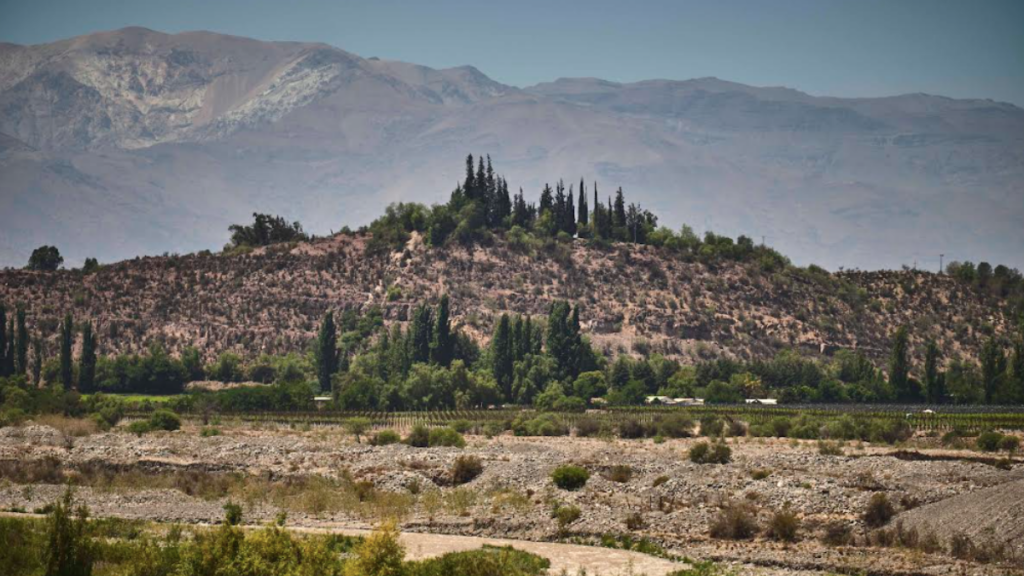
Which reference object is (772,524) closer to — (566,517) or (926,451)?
(566,517)

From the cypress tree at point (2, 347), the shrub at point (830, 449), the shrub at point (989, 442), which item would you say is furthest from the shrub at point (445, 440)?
the cypress tree at point (2, 347)

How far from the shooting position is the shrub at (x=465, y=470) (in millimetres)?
65438

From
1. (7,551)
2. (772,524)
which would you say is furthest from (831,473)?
(7,551)

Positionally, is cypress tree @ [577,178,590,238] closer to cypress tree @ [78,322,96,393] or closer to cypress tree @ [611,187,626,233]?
cypress tree @ [611,187,626,233]

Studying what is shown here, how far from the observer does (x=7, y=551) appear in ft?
148

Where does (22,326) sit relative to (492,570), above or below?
above

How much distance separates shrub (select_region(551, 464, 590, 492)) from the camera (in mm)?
60562

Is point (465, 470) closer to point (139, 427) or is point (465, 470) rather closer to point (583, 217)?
point (139, 427)

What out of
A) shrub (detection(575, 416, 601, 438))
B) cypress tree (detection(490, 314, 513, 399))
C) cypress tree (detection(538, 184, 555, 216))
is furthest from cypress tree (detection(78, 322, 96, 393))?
cypress tree (detection(538, 184, 555, 216))

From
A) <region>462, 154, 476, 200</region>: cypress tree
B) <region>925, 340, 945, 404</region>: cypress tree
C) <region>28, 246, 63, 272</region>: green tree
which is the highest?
<region>462, 154, 476, 200</region>: cypress tree

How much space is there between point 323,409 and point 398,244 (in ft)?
190

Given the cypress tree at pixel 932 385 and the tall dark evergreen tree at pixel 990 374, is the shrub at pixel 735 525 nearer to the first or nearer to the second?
the tall dark evergreen tree at pixel 990 374

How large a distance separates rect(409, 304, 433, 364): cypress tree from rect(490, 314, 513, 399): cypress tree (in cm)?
881

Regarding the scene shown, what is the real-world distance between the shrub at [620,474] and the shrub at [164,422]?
123 feet
